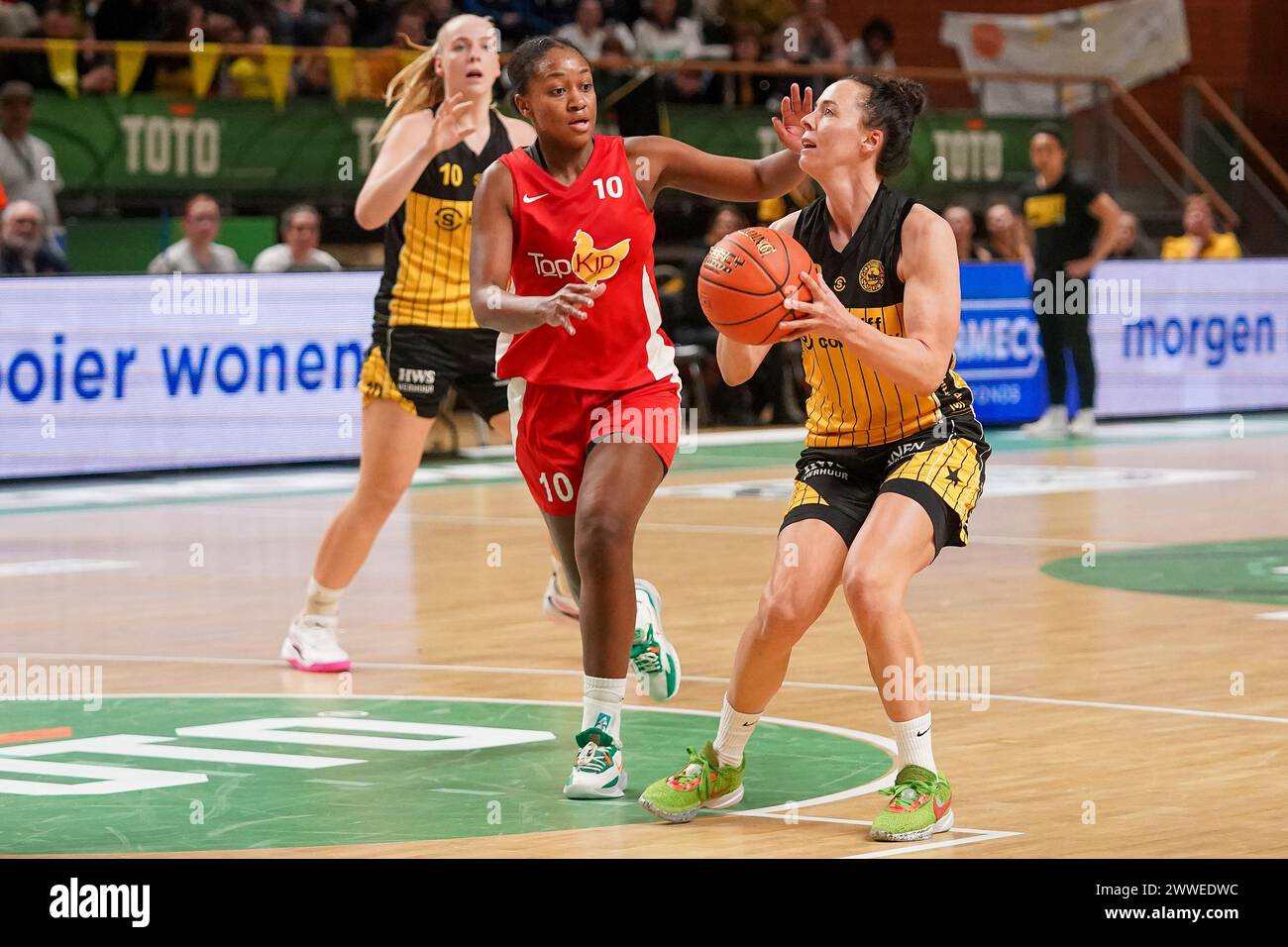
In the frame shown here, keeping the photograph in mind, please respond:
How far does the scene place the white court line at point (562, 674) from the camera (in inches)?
291

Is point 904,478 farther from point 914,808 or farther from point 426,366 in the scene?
point 426,366

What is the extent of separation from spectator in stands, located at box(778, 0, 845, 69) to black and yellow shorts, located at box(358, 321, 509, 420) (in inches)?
580

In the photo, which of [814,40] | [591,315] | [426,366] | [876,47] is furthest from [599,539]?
[876,47]

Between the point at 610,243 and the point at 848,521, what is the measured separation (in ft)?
3.81

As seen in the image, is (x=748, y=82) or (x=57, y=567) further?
(x=748, y=82)

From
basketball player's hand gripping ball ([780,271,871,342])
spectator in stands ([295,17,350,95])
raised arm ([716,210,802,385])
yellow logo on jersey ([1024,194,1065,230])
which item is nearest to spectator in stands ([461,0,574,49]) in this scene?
spectator in stands ([295,17,350,95])

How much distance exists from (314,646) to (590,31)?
13.4m

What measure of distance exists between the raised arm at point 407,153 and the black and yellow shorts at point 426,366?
45 centimetres

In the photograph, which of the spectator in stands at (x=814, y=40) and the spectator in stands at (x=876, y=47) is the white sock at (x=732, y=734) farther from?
the spectator in stands at (x=876, y=47)

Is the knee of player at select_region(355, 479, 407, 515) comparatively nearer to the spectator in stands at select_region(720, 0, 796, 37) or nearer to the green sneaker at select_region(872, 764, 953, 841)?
the green sneaker at select_region(872, 764, 953, 841)

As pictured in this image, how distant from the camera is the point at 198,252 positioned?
51.0ft

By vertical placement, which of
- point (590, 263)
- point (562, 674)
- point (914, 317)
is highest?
point (590, 263)

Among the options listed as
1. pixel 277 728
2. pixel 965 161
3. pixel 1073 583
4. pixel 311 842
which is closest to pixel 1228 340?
pixel 965 161

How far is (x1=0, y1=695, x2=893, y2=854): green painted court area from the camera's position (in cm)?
582
